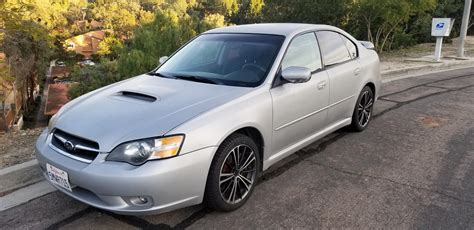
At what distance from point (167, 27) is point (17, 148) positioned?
283 inches

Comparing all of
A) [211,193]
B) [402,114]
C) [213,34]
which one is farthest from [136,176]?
[402,114]

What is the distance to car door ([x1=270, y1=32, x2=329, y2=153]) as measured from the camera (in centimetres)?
366

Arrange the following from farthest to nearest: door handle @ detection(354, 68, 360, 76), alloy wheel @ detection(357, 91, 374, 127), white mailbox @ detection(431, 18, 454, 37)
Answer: white mailbox @ detection(431, 18, 454, 37) → alloy wheel @ detection(357, 91, 374, 127) → door handle @ detection(354, 68, 360, 76)

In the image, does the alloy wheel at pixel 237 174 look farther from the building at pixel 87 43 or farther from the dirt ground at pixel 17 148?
the building at pixel 87 43

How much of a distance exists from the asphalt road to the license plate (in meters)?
0.35

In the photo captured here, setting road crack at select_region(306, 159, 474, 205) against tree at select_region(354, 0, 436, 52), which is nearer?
road crack at select_region(306, 159, 474, 205)

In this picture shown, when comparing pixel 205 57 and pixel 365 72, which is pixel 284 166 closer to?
pixel 205 57

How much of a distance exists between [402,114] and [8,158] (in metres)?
5.55

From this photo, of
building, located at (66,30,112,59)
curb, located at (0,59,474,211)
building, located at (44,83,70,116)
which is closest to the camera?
curb, located at (0,59,474,211)

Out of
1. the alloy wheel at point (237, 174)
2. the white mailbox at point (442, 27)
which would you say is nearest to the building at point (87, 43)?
the white mailbox at point (442, 27)

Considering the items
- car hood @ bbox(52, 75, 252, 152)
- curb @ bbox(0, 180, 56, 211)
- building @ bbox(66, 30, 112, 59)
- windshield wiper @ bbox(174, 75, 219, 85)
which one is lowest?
building @ bbox(66, 30, 112, 59)

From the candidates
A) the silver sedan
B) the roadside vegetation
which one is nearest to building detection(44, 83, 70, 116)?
the roadside vegetation

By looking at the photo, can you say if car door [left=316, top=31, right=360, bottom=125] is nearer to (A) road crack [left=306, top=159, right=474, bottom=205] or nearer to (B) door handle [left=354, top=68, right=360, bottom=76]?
(B) door handle [left=354, top=68, right=360, bottom=76]

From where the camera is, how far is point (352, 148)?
188 inches
